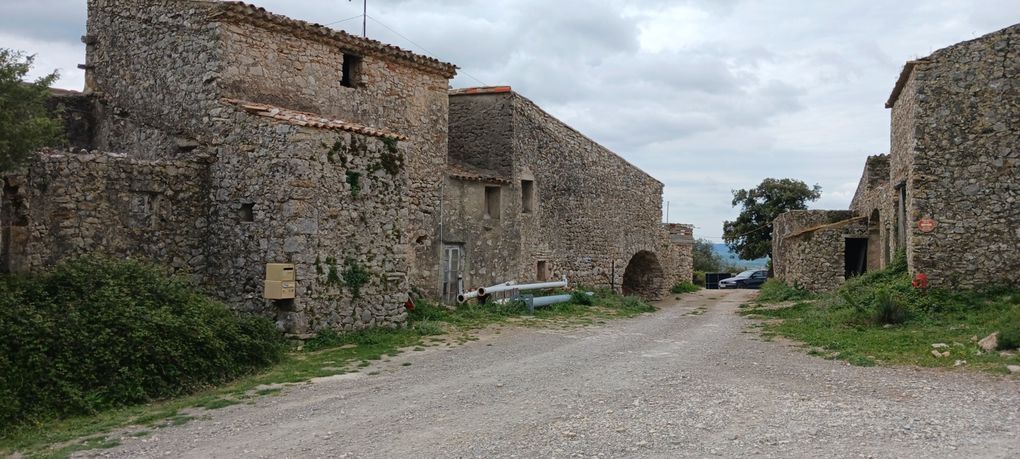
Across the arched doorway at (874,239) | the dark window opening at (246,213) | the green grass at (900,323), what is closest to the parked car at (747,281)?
the arched doorway at (874,239)

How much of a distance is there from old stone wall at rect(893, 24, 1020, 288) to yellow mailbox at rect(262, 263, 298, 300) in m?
11.4

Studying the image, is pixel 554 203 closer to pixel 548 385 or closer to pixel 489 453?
pixel 548 385

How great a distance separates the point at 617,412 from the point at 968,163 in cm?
1067

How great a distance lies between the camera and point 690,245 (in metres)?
34.0

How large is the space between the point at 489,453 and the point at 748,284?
3428 cm

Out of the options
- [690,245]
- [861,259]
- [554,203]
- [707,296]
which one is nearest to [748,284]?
[690,245]

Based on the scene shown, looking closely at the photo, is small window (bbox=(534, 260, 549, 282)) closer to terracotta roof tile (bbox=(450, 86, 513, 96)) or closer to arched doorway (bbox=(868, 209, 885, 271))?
terracotta roof tile (bbox=(450, 86, 513, 96))

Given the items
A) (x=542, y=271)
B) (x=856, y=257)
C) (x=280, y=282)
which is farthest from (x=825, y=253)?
(x=280, y=282)

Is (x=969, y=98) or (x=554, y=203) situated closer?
(x=969, y=98)

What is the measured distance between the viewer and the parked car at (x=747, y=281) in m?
38.8

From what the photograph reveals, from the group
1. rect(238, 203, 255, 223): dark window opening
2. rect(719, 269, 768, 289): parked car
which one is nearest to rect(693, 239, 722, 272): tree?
rect(719, 269, 768, 289): parked car

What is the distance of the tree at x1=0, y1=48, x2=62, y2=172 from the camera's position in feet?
32.2

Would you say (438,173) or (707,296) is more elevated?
(438,173)

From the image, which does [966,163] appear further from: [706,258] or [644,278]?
[706,258]
